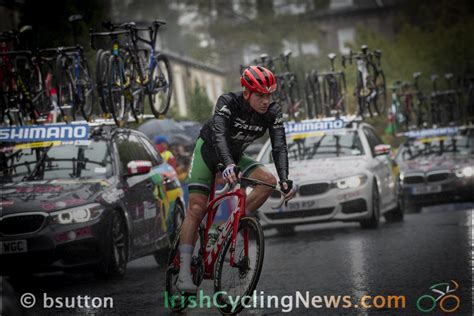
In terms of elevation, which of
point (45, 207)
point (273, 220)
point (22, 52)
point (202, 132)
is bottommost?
point (273, 220)

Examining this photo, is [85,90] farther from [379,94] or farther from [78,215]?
[379,94]

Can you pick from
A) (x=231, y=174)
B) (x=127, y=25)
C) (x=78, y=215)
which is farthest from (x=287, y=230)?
(x=231, y=174)

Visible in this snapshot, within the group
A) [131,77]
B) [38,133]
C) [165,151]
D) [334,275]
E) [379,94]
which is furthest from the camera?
[379,94]

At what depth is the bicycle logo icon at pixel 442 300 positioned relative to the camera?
792cm

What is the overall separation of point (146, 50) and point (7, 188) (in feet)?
14.0

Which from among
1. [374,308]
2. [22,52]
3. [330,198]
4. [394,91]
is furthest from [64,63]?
[394,91]

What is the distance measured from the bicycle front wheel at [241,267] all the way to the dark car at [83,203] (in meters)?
3.22

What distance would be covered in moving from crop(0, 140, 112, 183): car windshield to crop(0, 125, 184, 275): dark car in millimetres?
11

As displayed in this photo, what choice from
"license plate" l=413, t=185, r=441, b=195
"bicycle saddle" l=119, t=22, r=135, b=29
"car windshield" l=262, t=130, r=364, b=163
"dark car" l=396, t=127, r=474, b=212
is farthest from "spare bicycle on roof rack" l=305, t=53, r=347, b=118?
"bicycle saddle" l=119, t=22, r=135, b=29

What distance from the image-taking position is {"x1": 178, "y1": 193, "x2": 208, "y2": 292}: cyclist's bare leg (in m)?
8.13

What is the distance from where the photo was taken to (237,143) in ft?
28.1

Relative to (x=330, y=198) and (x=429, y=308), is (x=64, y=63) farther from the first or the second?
(x=429, y=308)

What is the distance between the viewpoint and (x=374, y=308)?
8164 mm

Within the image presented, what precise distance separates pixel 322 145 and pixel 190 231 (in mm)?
9471
